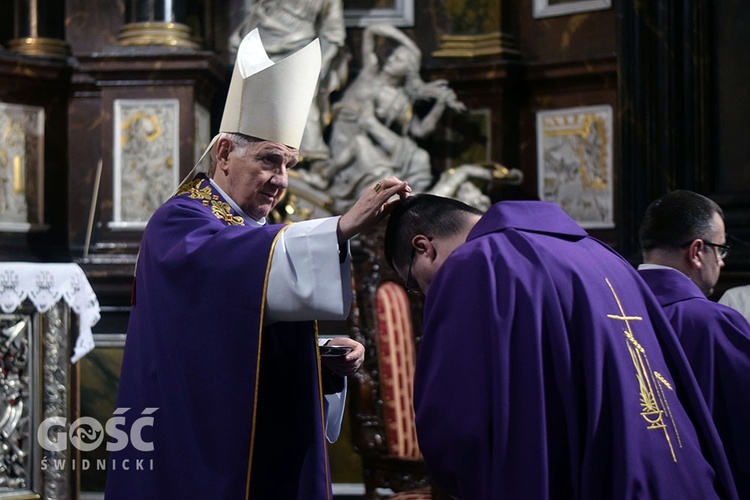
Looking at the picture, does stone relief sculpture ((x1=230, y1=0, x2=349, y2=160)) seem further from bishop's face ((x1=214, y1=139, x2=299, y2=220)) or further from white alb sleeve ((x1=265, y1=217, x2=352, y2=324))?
white alb sleeve ((x1=265, y1=217, x2=352, y2=324))

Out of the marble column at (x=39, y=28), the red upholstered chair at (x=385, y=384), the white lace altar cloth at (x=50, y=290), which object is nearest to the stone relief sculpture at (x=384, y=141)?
the marble column at (x=39, y=28)

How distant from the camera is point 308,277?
8.24 ft

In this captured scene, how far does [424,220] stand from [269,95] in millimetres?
810

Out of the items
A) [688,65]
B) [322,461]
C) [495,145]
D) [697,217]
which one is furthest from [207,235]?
[495,145]

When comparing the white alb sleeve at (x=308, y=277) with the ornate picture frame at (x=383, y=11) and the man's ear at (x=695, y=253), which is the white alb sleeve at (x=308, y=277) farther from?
the ornate picture frame at (x=383, y=11)

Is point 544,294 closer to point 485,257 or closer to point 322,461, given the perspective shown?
point 485,257

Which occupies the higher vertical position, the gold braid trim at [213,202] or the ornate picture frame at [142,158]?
the ornate picture frame at [142,158]

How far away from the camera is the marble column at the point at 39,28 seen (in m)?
7.22

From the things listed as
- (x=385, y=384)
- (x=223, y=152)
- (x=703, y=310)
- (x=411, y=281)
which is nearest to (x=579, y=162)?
(x=385, y=384)

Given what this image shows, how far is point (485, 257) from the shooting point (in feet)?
7.11

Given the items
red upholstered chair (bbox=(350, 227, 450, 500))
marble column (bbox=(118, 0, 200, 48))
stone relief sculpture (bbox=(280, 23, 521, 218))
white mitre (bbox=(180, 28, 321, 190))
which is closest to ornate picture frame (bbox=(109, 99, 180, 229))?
marble column (bbox=(118, 0, 200, 48))

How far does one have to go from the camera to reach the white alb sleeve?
250 centimetres

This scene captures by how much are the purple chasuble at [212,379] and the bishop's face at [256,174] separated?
0.36 ft

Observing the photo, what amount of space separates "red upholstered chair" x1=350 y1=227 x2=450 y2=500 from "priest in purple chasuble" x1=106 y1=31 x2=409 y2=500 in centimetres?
197
